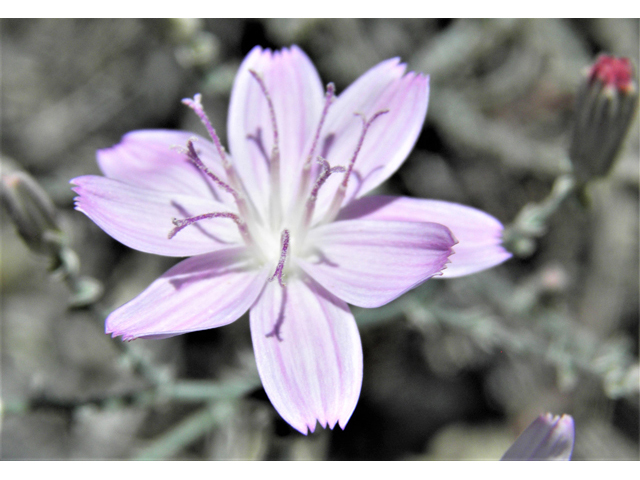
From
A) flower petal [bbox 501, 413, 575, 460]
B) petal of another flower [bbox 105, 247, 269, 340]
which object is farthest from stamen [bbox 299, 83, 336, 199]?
flower petal [bbox 501, 413, 575, 460]

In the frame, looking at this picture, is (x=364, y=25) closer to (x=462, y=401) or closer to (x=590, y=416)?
(x=462, y=401)

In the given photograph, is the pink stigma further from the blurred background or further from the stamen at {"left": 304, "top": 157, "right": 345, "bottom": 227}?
the blurred background

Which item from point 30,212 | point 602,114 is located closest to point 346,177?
point 602,114

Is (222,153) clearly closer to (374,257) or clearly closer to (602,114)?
(374,257)

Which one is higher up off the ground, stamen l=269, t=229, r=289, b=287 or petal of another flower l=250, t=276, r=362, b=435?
stamen l=269, t=229, r=289, b=287

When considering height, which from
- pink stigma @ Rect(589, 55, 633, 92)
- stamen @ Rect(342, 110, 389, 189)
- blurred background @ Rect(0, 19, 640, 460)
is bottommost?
blurred background @ Rect(0, 19, 640, 460)

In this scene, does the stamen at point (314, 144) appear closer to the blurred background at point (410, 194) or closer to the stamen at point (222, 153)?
the stamen at point (222, 153)

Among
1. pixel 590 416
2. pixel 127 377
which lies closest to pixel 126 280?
pixel 127 377

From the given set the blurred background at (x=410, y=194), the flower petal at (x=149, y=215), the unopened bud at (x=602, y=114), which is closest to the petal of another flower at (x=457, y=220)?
the flower petal at (x=149, y=215)
